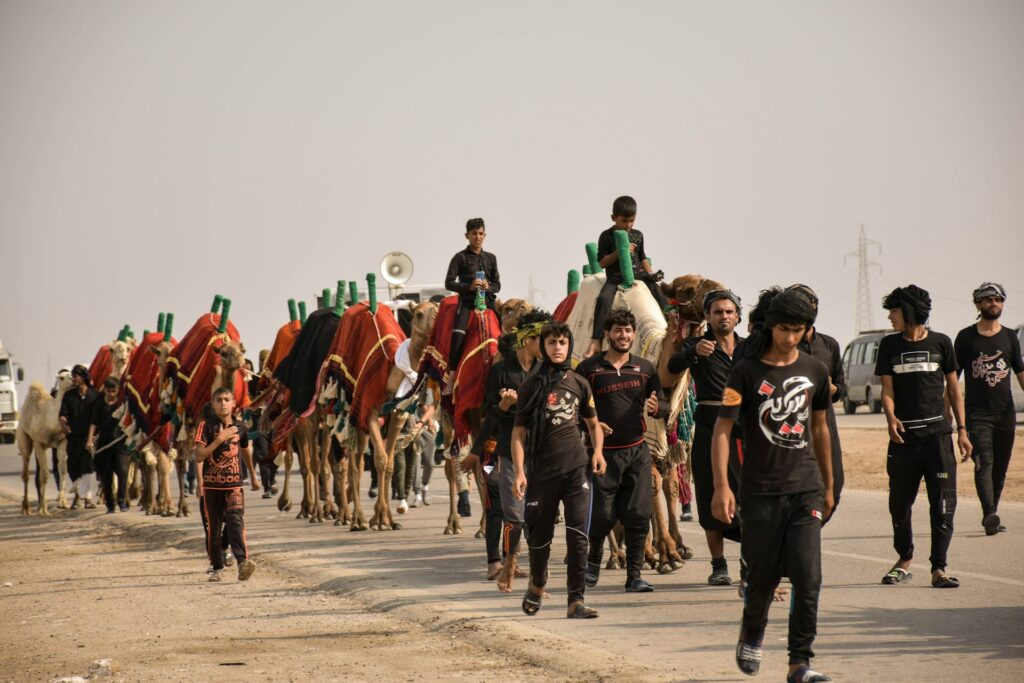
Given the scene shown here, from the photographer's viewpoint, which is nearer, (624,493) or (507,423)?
(624,493)

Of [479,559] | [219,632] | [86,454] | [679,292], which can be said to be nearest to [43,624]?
[219,632]

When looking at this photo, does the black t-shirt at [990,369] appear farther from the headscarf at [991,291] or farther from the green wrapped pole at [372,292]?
the green wrapped pole at [372,292]

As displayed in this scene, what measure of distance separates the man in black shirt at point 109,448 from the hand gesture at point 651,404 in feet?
45.5

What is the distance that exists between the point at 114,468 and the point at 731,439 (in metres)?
15.9

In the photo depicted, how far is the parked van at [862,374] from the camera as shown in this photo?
47.2m

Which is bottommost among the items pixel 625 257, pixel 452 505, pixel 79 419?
pixel 452 505

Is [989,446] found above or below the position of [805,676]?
above

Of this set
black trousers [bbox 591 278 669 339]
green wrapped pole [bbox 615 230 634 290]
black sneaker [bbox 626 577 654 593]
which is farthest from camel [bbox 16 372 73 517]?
black sneaker [bbox 626 577 654 593]

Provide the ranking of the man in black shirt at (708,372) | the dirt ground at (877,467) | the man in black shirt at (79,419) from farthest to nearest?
1. the man in black shirt at (79,419)
2. the dirt ground at (877,467)
3. the man in black shirt at (708,372)

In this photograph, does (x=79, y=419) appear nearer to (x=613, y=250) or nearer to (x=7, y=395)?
(x=613, y=250)

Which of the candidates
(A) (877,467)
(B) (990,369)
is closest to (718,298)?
(B) (990,369)

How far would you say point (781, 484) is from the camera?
7379 mm

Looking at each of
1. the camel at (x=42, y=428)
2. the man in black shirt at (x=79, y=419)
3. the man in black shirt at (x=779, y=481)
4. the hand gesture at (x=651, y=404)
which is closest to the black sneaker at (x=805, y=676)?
the man in black shirt at (x=779, y=481)

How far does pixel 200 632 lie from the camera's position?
10461 millimetres
